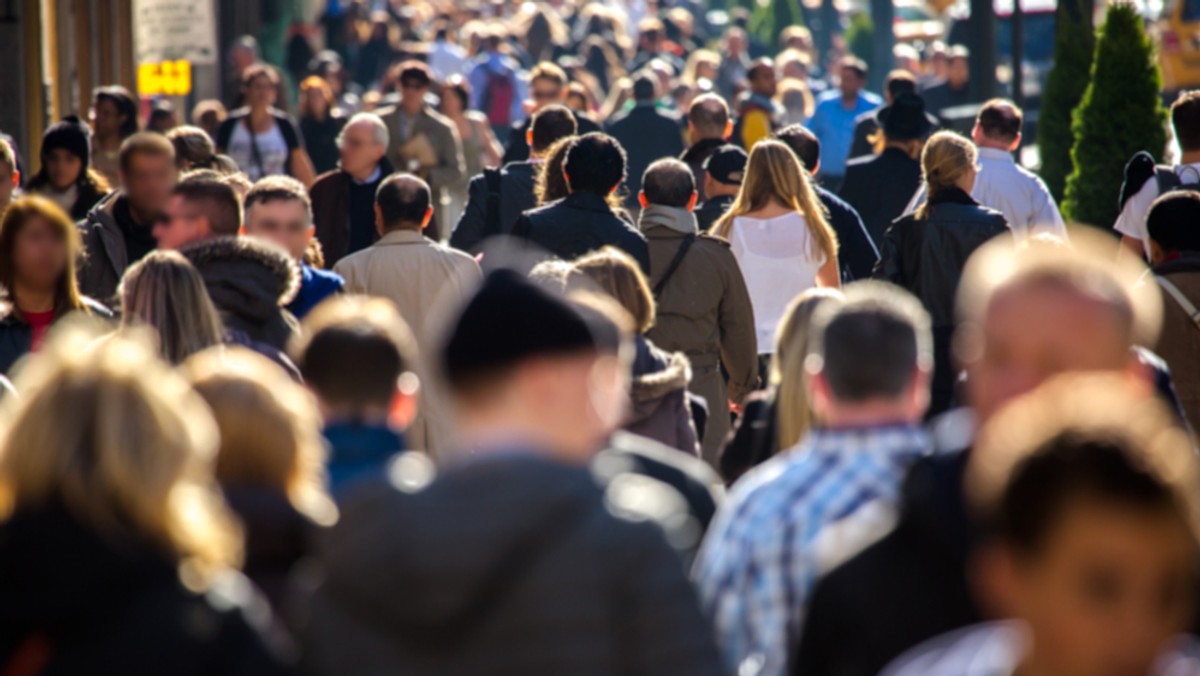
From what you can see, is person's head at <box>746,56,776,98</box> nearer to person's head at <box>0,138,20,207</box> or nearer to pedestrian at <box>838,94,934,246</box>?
pedestrian at <box>838,94,934,246</box>

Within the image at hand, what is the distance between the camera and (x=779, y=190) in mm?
10320

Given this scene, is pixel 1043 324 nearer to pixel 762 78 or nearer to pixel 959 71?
pixel 762 78

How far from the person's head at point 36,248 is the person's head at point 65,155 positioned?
3.78 meters

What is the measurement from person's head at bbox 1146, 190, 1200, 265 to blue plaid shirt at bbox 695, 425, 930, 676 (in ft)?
14.5

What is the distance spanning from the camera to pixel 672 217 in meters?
9.87

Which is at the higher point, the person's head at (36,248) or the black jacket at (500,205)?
the person's head at (36,248)

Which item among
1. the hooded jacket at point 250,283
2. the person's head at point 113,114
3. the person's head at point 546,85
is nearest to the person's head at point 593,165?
the hooded jacket at point 250,283

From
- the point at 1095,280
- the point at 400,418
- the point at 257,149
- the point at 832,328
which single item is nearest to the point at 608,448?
the point at 400,418

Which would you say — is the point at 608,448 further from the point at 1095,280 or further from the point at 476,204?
the point at 476,204

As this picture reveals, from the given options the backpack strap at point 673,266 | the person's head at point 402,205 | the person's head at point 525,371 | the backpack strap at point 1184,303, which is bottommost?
the backpack strap at point 673,266

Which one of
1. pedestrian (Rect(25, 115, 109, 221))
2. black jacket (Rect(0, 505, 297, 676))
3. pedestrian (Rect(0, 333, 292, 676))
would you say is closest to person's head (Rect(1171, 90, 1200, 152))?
pedestrian (Rect(25, 115, 109, 221))

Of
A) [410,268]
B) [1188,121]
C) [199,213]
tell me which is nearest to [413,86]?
[1188,121]

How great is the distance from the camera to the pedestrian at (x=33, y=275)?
7297 millimetres

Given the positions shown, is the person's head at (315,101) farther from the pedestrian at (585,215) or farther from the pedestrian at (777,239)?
the pedestrian at (585,215)
